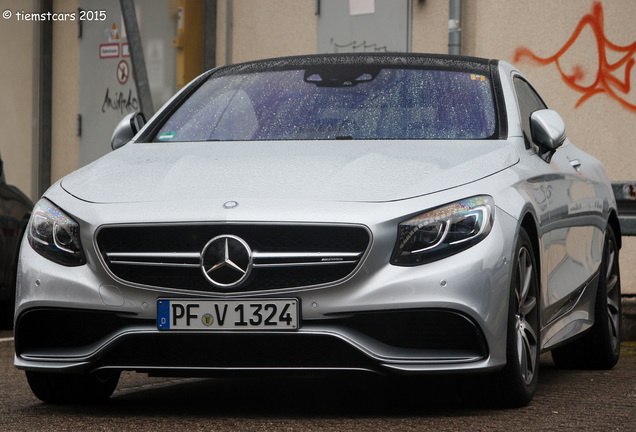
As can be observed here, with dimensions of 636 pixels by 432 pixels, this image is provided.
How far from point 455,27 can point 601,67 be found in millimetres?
1343

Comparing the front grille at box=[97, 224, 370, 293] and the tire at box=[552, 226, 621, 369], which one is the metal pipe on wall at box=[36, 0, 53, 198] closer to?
the tire at box=[552, 226, 621, 369]

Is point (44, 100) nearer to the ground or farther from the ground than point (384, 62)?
nearer to the ground

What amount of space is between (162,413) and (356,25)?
337 inches

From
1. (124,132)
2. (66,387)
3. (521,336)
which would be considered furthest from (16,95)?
(521,336)

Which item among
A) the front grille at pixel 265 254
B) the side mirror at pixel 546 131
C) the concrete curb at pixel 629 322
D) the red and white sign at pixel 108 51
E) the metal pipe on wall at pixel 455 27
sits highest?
the metal pipe on wall at pixel 455 27

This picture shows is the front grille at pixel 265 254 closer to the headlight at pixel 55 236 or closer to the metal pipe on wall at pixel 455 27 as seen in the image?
the headlight at pixel 55 236

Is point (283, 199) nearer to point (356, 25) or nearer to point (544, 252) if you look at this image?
point (544, 252)

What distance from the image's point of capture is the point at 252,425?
4.77m

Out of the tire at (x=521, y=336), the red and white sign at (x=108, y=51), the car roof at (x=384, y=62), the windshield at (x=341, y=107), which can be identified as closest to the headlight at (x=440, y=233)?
the tire at (x=521, y=336)

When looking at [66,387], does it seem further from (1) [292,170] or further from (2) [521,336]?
(2) [521,336]

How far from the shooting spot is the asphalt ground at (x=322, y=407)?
4805 millimetres

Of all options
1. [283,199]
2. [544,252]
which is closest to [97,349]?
[283,199]

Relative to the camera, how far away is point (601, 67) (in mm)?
11984

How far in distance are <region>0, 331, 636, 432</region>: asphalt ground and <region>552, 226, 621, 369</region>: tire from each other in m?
0.45
